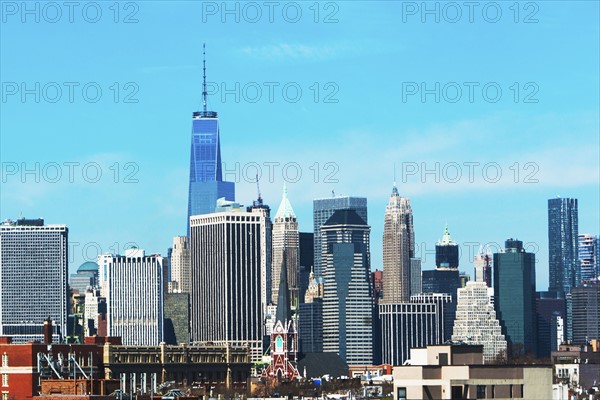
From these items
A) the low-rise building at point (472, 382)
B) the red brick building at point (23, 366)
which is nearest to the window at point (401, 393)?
the low-rise building at point (472, 382)

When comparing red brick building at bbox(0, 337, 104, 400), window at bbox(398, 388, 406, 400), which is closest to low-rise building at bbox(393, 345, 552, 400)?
window at bbox(398, 388, 406, 400)

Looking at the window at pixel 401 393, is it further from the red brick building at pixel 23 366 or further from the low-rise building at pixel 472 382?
the red brick building at pixel 23 366

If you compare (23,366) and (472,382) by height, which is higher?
(472,382)

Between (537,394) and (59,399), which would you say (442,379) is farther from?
(59,399)

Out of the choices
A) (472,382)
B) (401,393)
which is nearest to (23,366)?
(401,393)

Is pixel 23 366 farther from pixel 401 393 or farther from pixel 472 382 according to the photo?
pixel 472 382

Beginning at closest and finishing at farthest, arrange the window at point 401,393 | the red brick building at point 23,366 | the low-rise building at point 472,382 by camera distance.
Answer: the low-rise building at point 472,382 → the window at point 401,393 → the red brick building at point 23,366

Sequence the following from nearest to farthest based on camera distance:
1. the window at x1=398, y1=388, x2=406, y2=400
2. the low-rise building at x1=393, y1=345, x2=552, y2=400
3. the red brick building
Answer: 1. the low-rise building at x1=393, y1=345, x2=552, y2=400
2. the window at x1=398, y1=388, x2=406, y2=400
3. the red brick building

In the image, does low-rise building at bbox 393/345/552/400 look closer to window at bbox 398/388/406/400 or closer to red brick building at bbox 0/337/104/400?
window at bbox 398/388/406/400

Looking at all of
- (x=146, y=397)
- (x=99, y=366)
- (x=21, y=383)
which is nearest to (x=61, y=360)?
(x=21, y=383)

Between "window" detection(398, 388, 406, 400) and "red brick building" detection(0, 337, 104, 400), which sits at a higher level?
"window" detection(398, 388, 406, 400)

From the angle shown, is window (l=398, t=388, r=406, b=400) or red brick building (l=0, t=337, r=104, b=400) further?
red brick building (l=0, t=337, r=104, b=400)
